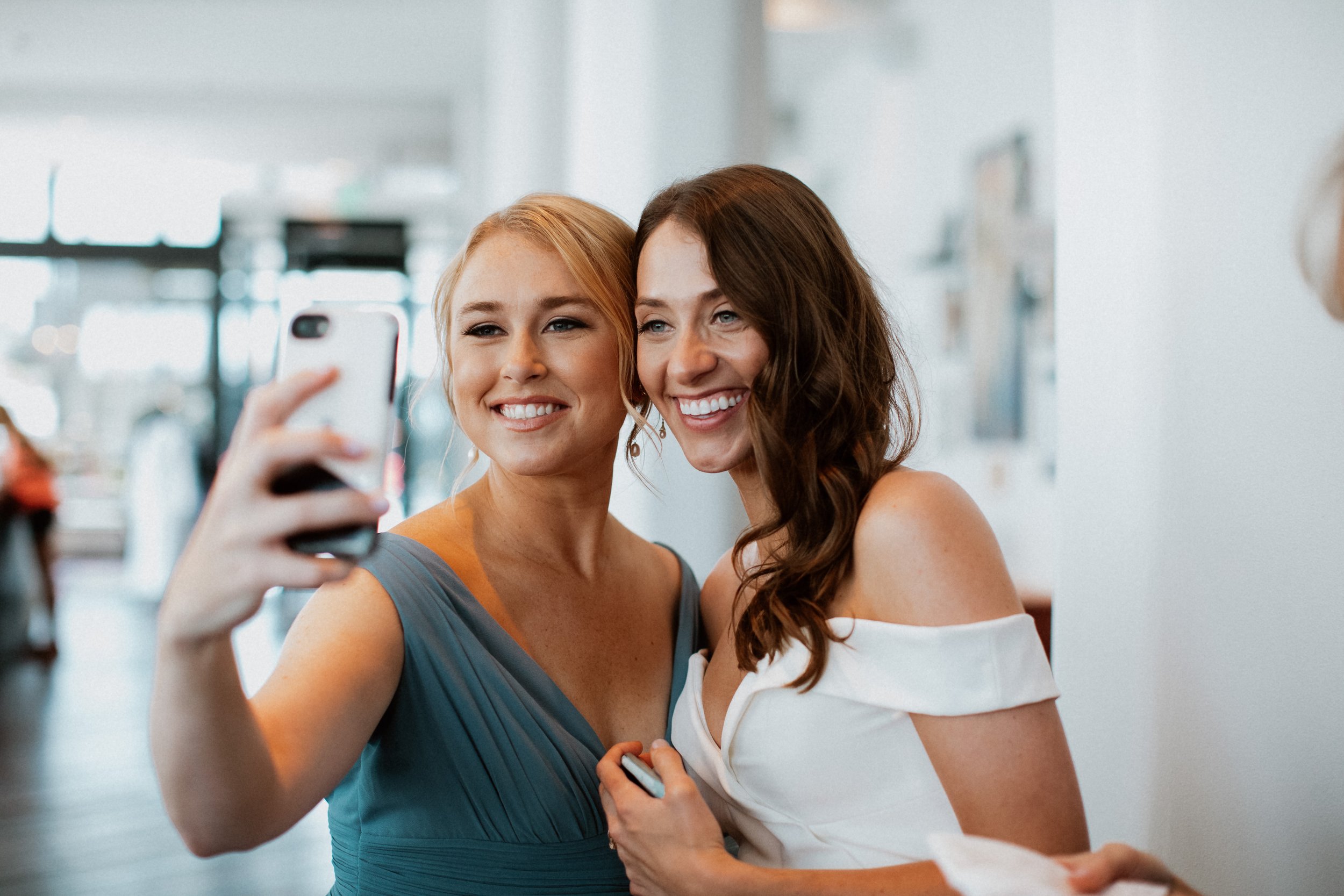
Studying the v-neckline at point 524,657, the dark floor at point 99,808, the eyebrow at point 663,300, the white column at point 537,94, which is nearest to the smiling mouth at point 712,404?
the eyebrow at point 663,300

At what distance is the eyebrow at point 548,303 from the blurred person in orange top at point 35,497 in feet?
21.3

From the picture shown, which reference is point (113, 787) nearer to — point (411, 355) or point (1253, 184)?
point (1253, 184)

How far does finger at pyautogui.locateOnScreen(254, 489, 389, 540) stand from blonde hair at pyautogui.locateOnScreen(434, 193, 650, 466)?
2.85 ft

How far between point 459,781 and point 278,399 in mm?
795

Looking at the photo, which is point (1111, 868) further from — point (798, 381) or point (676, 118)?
point (676, 118)

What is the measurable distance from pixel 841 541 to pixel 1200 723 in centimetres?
56

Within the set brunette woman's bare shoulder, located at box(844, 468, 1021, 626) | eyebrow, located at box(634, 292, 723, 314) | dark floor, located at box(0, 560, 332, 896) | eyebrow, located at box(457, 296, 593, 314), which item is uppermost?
eyebrow, located at box(457, 296, 593, 314)

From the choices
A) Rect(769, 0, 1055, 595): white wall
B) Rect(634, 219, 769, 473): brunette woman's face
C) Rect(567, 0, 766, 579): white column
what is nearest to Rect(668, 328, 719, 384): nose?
Rect(634, 219, 769, 473): brunette woman's face

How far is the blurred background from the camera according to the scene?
1295mm

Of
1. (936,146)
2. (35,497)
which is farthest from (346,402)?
(35,497)

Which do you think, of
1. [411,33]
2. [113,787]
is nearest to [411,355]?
[411,33]

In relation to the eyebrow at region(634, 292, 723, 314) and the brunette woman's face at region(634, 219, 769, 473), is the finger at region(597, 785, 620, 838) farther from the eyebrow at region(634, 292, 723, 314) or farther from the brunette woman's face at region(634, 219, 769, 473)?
the eyebrow at region(634, 292, 723, 314)

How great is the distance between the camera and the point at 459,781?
4.65 ft

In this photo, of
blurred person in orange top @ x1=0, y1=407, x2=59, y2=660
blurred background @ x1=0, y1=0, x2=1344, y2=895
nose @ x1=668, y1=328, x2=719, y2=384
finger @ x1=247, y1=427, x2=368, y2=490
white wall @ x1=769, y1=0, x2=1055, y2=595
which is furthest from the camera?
blurred person in orange top @ x1=0, y1=407, x2=59, y2=660
